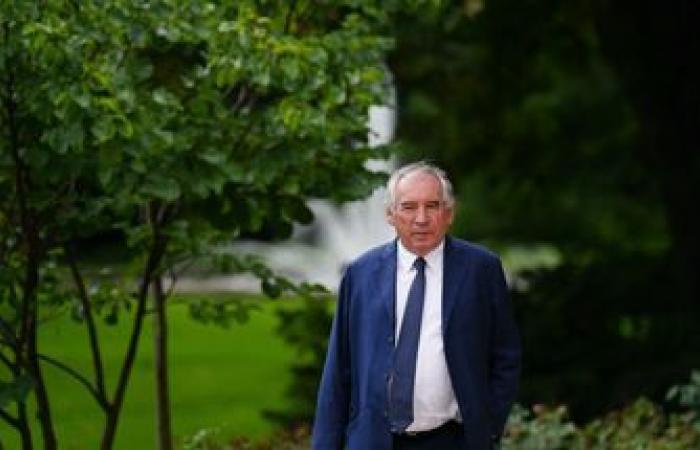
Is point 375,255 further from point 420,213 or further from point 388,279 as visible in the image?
point 420,213

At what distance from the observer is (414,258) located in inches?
242

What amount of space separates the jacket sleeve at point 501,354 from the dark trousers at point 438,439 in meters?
0.13

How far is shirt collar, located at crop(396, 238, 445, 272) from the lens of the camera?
242 inches

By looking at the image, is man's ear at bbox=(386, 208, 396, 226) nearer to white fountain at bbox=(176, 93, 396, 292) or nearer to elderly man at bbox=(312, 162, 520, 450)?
elderly man at bbox=(312, 162, 520, 450)

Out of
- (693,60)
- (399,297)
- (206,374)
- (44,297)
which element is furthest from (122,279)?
(206,374)

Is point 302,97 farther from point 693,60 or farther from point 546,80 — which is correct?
point 546,80

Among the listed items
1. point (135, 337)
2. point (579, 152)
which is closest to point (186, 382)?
point (579, 152)

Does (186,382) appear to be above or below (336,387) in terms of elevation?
below

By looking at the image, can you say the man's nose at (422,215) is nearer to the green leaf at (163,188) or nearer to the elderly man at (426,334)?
the elderly man at (426,334)

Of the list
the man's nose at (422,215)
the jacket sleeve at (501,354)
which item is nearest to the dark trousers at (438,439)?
the jacket sleeve at (501,354)

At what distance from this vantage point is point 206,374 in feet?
67.7

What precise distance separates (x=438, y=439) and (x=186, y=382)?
13.8 meters

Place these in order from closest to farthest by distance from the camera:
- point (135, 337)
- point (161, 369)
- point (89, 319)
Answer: point (135, 337) → point (89, 319) → point (161, 369)

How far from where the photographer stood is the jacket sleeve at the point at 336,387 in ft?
20.6
